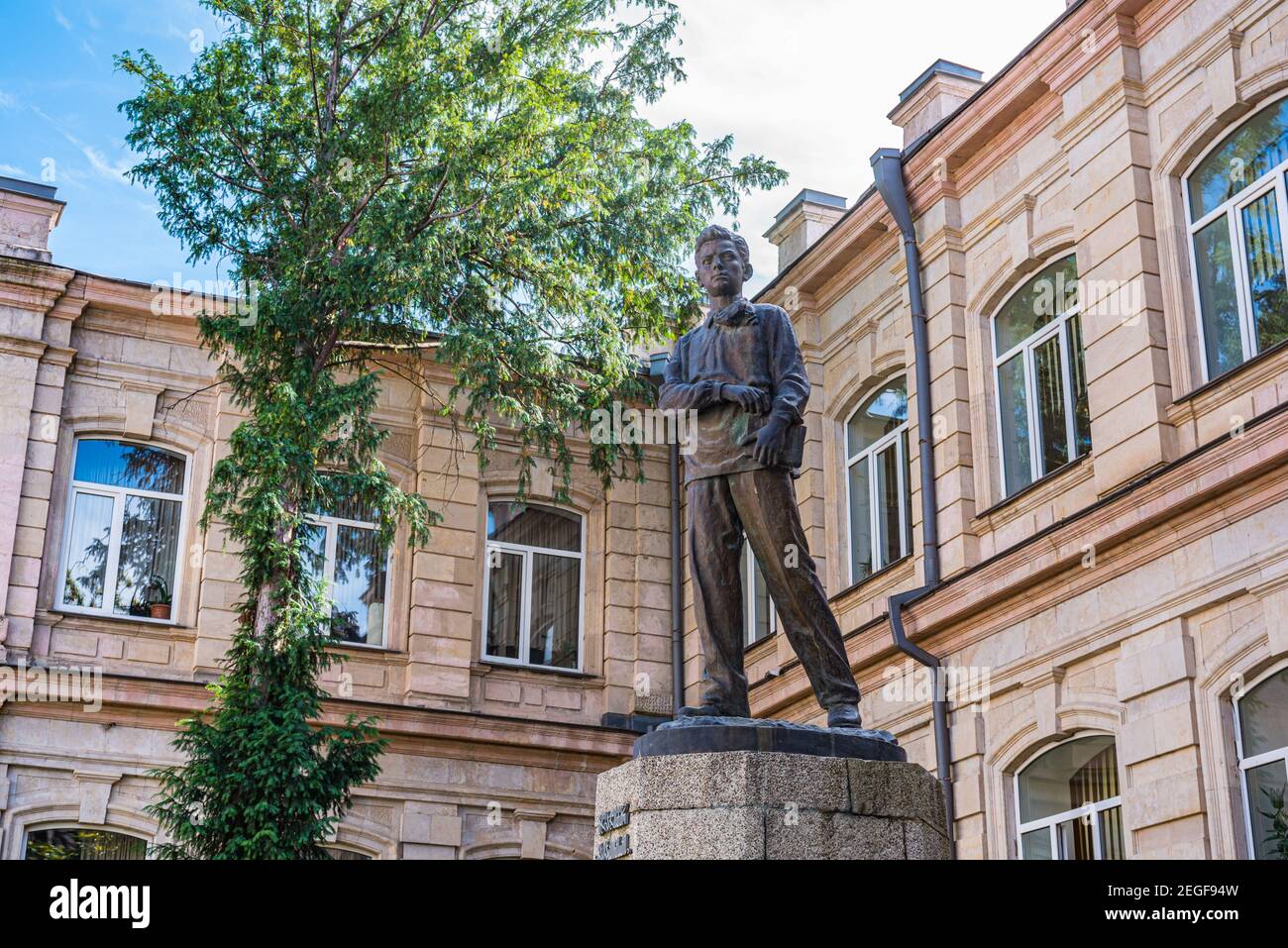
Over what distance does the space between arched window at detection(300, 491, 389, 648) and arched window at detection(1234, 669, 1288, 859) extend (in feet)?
37.7

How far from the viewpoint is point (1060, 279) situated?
57.3 feet

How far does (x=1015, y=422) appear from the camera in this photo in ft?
58.9

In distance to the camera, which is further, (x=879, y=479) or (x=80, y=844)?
(x=879, y=479)

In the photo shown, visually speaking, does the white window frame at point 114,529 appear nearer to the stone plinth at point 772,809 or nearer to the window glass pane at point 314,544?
the window glass pane at point 314,544

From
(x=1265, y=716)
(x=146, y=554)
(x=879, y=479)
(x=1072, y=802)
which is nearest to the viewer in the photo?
(x=1265, y=716)

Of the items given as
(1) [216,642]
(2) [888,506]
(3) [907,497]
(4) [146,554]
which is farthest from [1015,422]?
(4) [146,554]

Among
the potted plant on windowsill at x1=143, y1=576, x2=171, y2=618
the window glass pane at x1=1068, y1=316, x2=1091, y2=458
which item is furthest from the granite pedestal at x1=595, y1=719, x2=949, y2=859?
the potted plant on windowsill at x1=143, y1=576, x2=171, y2=618

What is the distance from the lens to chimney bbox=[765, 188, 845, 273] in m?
22.6

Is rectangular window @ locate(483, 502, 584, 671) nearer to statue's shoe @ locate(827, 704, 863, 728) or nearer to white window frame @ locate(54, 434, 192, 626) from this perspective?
white window frame @ locate(54, 434, 192, 626)

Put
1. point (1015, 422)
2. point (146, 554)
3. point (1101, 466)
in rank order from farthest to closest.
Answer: point (146, 554), point (1015, 422), point (1101, 466)

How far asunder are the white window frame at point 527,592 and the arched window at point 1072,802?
25.3 feet

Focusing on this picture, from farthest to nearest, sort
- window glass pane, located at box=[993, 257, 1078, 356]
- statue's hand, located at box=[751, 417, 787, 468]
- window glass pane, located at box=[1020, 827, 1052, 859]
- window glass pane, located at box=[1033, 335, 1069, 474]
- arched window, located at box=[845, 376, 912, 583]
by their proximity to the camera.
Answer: arched window, located at box=[845, 376, 912, 583], window glass pane, located at box=[993, 257, 1078, 356], window glass pane, located at box=[1033, 335, 1069, 474], window glass pane, located at box=[1020, 827, 1052, 859], statue's hand, located at box=[751, 417, 787, 468]

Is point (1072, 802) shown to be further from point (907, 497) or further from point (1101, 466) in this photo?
point (907, 497)

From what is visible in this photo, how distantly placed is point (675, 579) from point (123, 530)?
724 cm
